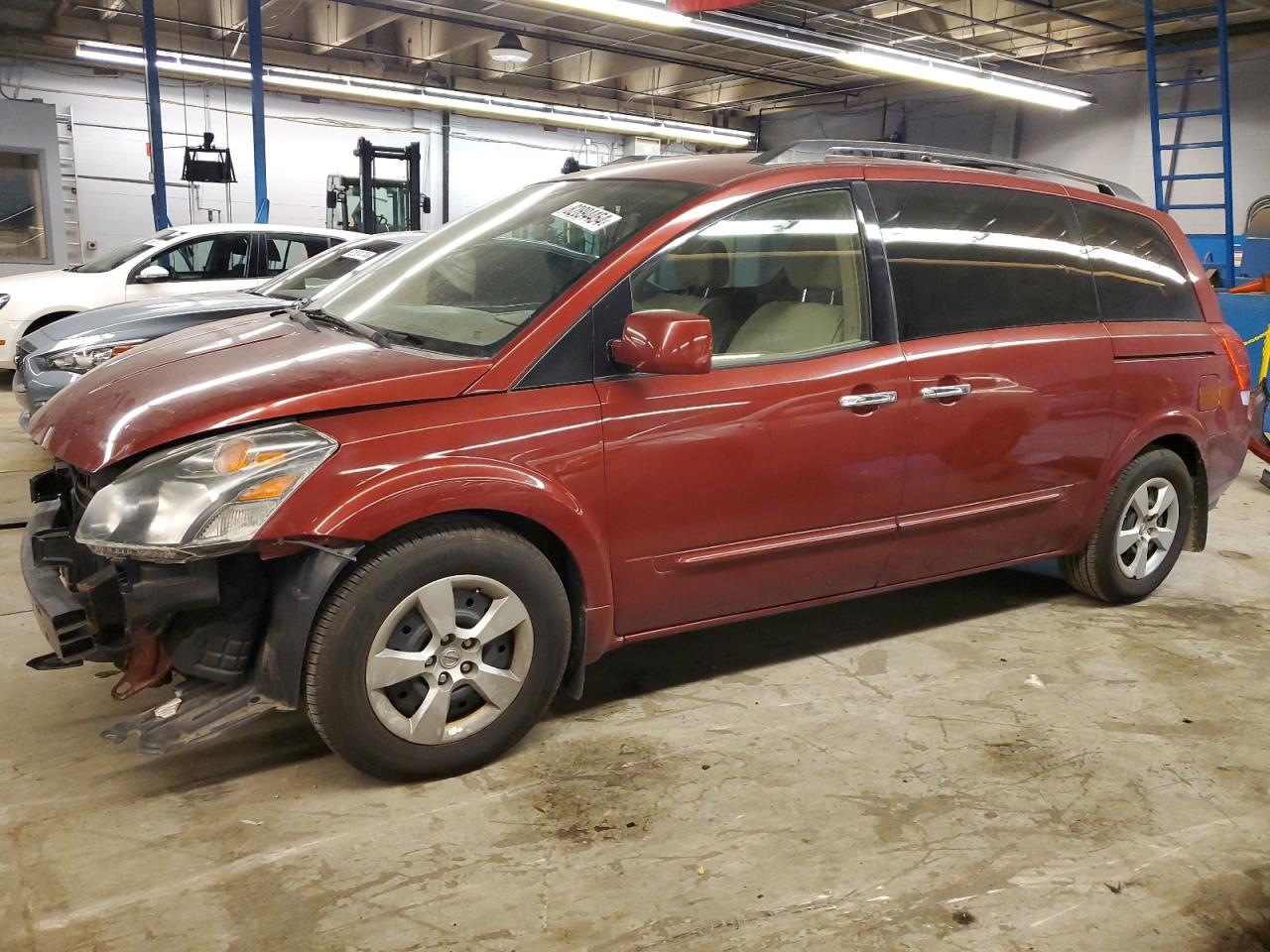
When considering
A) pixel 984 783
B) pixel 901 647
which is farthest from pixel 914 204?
pixel 984 783

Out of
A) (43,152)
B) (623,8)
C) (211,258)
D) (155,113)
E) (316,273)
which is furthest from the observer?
(43,152)

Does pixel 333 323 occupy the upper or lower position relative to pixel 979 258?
lower

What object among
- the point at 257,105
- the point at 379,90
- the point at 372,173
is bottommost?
the point at 372,173

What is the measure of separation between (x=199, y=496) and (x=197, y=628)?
0.30m

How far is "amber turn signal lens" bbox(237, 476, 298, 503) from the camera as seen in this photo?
2129mm

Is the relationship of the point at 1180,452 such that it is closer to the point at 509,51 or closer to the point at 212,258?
the point at 212,258

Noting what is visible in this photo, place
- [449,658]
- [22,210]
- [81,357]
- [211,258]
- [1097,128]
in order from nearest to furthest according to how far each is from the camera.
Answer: [449,658] → [81,357] → [211,258] → [22,210] → [1097,128]

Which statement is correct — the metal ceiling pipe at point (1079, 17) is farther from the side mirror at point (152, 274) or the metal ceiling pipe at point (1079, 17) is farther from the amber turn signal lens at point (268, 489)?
the amber turn signal lens at point (268, 489)

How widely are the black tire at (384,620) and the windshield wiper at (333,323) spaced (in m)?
0.60

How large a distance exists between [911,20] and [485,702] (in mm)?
14401

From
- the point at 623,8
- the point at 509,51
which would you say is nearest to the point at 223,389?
the point at 623,8

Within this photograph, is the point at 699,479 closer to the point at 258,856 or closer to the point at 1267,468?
the point at 258,856

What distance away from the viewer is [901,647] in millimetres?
3441

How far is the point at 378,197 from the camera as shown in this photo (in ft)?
45.8
